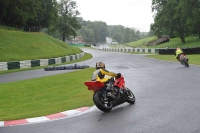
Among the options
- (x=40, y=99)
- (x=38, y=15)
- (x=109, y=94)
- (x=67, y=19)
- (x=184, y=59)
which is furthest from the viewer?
(x=67, y=19)

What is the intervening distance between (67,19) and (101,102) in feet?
283

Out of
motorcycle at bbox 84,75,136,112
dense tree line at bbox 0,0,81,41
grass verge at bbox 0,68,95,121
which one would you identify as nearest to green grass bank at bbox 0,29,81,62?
dense tree line at bbox 0,0,81,41

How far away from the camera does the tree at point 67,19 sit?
297 ft

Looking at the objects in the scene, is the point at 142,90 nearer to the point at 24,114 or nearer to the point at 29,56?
the point at 24,114

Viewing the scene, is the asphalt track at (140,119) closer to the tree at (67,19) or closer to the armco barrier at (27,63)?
the armco barrier at (27,63)

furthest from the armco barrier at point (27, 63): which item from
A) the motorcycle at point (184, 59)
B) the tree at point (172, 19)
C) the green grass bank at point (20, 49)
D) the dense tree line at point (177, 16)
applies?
the tree at point (172, 19)

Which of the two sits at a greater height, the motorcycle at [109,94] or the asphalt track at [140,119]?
the motorcycle at [109,94]

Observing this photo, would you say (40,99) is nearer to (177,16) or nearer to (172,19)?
(177,16)

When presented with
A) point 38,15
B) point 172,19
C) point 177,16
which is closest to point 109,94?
point 38,15

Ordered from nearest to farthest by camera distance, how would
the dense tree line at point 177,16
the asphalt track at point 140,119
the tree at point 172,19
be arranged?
1. the asphalt track at point 140,119
2. the dense tree line at point 177,16
3. the tree at point 172,19

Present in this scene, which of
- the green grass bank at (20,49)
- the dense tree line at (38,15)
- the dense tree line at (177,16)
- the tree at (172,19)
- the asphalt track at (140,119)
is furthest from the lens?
the tree at (172,19)

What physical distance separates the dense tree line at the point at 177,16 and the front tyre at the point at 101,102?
179ft

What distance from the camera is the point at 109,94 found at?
26.1 ft

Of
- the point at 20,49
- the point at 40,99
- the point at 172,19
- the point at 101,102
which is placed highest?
the point at 172,19
